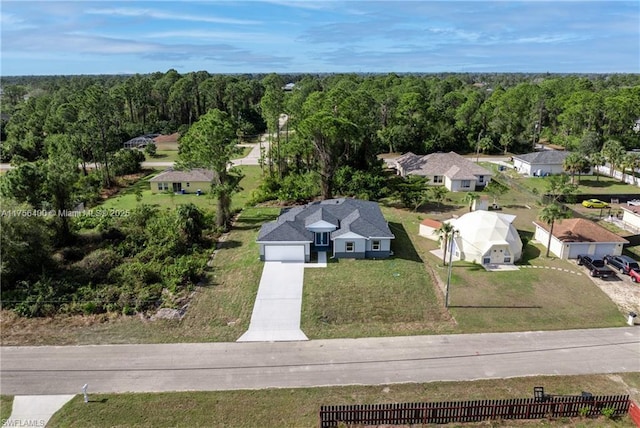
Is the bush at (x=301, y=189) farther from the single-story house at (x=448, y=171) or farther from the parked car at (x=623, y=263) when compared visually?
the parked car at (x=623, y=263)

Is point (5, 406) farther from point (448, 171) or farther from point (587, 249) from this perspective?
point (448, 171)

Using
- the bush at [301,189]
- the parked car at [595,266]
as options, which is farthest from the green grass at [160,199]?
the parked car at [595,266]

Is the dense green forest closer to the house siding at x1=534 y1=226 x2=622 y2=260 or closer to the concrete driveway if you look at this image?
the concrete driveway

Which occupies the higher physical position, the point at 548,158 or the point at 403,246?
the point at 548,158

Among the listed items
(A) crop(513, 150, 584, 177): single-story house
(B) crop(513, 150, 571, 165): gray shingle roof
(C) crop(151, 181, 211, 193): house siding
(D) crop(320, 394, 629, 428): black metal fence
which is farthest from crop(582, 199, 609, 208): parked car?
(C) crop(151, 181, 211, 193): house siding

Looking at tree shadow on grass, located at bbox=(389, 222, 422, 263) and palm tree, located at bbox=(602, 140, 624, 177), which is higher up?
palm tree, located at bbox=(602, 140, 624, 177)

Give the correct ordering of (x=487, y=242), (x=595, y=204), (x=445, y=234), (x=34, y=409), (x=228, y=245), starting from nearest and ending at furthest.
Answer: (x=34, y=409) < (x=445, y=234) < (x=487, y=242) < (x=228, y=245) < (x=595, y=204)

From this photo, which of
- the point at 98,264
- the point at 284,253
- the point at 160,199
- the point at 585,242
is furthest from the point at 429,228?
the point at 160,199
